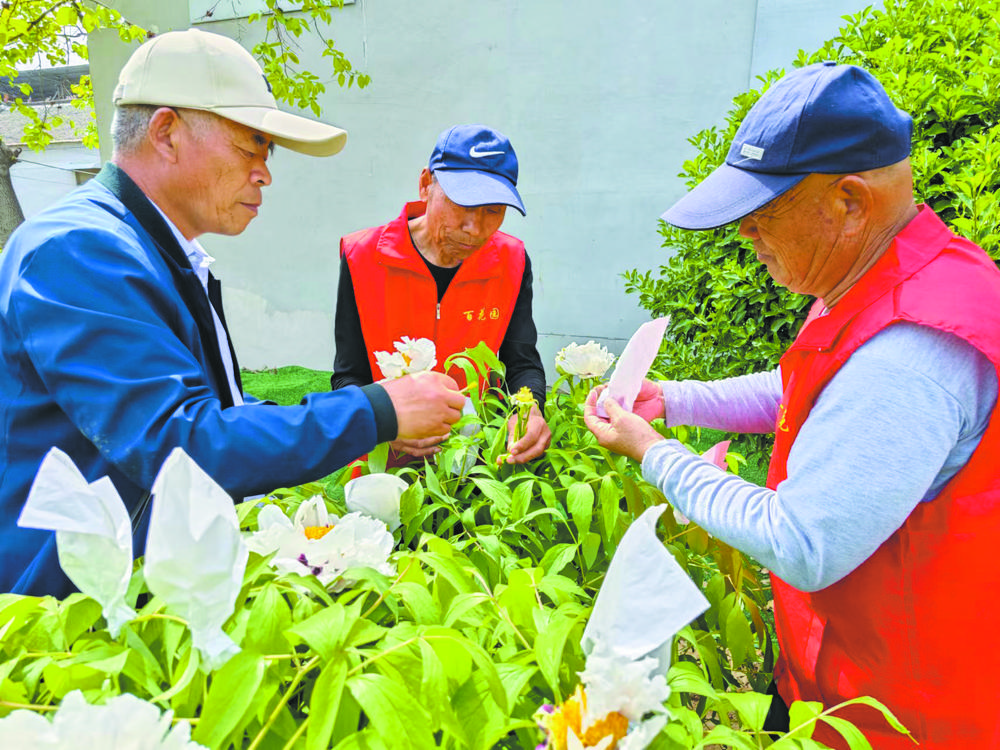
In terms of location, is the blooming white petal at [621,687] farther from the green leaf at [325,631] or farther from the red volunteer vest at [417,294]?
Result: the red volunteer vest at [417,294]

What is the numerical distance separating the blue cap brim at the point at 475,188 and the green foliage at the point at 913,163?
0.77m

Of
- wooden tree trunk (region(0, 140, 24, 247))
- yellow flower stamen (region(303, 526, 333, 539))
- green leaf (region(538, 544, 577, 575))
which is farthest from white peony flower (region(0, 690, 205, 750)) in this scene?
wooden tree trunk (region(0, 140, 24, 247))

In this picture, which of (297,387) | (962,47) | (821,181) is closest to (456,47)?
(297,387)

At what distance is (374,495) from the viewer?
1151mm

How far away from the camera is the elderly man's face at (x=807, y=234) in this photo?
3.45ft

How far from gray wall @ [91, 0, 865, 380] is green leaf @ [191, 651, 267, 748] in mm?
4884

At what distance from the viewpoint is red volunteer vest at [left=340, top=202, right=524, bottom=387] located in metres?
2.09

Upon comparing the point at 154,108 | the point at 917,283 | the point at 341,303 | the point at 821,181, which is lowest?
the point at 341,303

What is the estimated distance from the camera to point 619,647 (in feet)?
1.88

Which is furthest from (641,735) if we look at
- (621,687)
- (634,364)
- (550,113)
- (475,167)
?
(550,113)

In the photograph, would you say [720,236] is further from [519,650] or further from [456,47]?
[456,47]

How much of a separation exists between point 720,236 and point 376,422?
232 centimetres

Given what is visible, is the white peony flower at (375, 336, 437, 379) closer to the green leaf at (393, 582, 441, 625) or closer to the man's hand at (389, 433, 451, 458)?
the man's hand at (389, 433, 451, 458)

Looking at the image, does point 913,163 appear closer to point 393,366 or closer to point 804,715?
point 393,366
